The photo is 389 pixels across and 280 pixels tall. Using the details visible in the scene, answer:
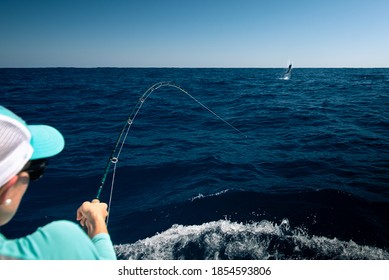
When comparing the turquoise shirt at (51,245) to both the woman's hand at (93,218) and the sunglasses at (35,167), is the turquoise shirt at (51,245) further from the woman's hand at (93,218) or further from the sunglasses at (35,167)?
the woman's hand at (93,218)

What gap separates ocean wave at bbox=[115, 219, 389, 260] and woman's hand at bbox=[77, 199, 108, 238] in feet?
7.55

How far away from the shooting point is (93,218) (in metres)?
1.88

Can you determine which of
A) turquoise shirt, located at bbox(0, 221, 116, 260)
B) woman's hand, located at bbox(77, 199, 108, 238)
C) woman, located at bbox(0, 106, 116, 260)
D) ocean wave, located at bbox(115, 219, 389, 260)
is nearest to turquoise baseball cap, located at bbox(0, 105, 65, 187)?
woman, located at bbox(0, 106, 116, 260)

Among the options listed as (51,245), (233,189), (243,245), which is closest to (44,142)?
(51,245)

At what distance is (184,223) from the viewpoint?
15.8ft

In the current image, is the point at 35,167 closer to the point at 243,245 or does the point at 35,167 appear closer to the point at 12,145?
the point at 12,145

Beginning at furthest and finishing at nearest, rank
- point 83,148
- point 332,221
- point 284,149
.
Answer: point 83,148 → point 284,149 → point 332,221

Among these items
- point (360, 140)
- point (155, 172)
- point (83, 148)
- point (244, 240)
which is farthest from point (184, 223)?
point (360, 140)

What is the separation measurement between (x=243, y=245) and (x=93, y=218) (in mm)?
2920

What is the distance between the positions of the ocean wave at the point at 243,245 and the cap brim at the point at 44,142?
3.08m

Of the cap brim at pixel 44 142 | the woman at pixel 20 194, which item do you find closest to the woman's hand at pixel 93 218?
the woman at pixel 20 194
